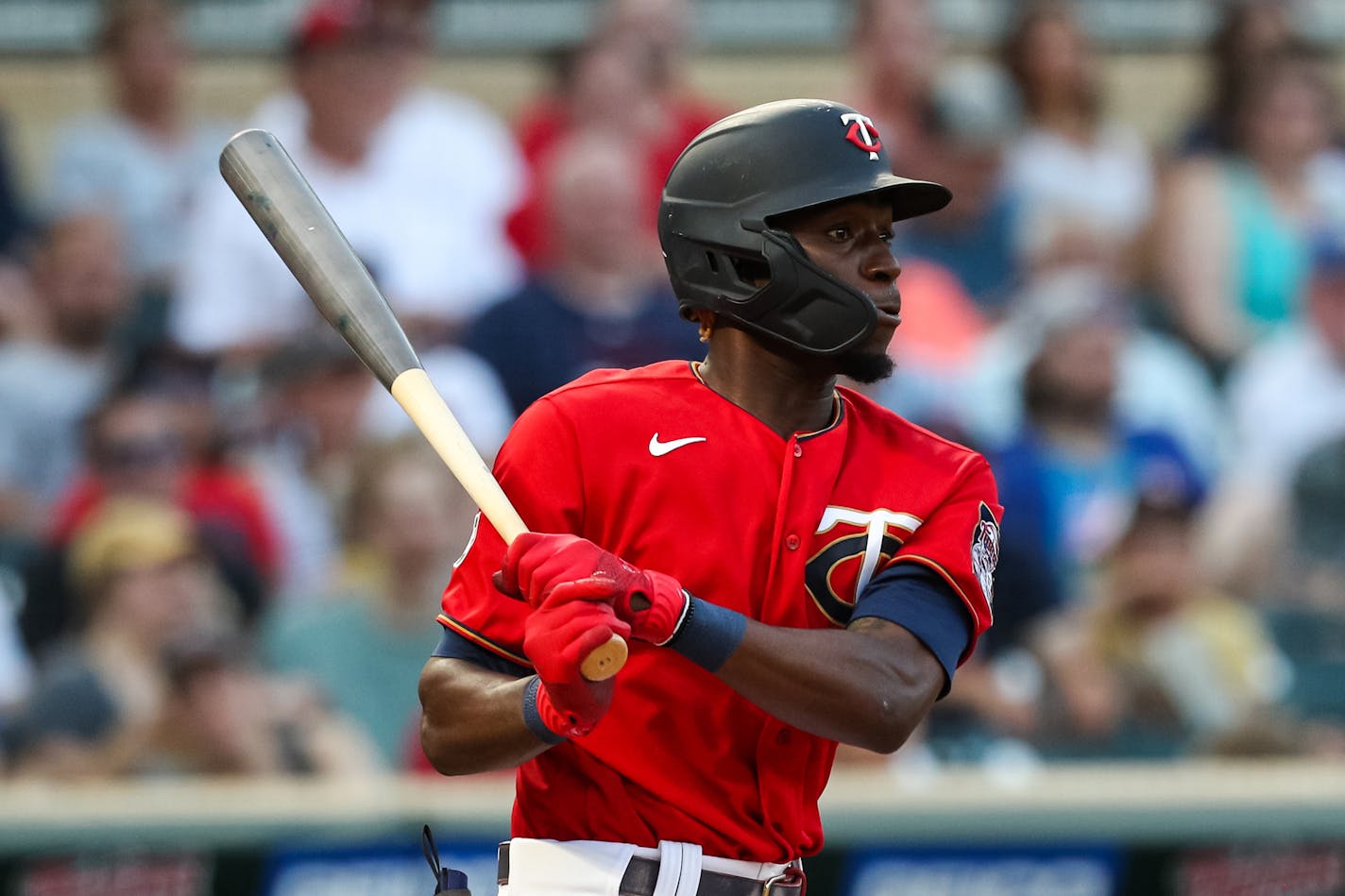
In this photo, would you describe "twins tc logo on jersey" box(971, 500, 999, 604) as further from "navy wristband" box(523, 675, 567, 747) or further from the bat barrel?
the bat barrel

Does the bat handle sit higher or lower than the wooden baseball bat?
lower

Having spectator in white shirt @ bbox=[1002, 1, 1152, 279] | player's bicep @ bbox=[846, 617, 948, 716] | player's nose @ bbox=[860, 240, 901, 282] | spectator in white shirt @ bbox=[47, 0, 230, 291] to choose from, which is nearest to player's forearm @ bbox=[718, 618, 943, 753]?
player's bicep @ bbox=[846, 617, 948, 716]

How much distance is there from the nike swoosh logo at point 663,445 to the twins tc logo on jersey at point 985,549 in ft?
1.38

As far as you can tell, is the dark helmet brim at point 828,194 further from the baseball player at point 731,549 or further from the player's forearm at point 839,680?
the player's forearm at point 839,680

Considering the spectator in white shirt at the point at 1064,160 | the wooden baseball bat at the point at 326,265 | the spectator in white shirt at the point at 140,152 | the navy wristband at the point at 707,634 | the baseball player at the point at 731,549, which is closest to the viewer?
the navy wristband at the point at 707,634

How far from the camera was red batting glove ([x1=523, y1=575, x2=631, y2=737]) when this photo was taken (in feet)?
7.20

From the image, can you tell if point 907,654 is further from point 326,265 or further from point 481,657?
point 326,265

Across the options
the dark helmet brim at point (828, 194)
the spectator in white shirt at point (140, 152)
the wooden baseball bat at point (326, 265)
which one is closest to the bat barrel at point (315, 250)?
the wooden baseball bat at point (326, 265)

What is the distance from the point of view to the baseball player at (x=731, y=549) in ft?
8.27

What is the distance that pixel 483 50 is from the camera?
28.0 feet

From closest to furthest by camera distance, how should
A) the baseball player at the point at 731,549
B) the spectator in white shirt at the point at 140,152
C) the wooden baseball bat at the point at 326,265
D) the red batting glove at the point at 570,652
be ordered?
1. the red batting glove at the point at 570,652
2. the baseball player at the point at 731,549
3. the wooden baseball bat at the point at 326,265
4. the spectator in white shirt at the point at 140,152

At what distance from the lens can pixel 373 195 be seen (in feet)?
23.2

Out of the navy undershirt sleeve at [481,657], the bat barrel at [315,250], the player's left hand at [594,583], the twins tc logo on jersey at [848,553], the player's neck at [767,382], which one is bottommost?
the navy undershirt sleeve at [481,657]

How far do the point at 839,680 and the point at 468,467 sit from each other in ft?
1.90
